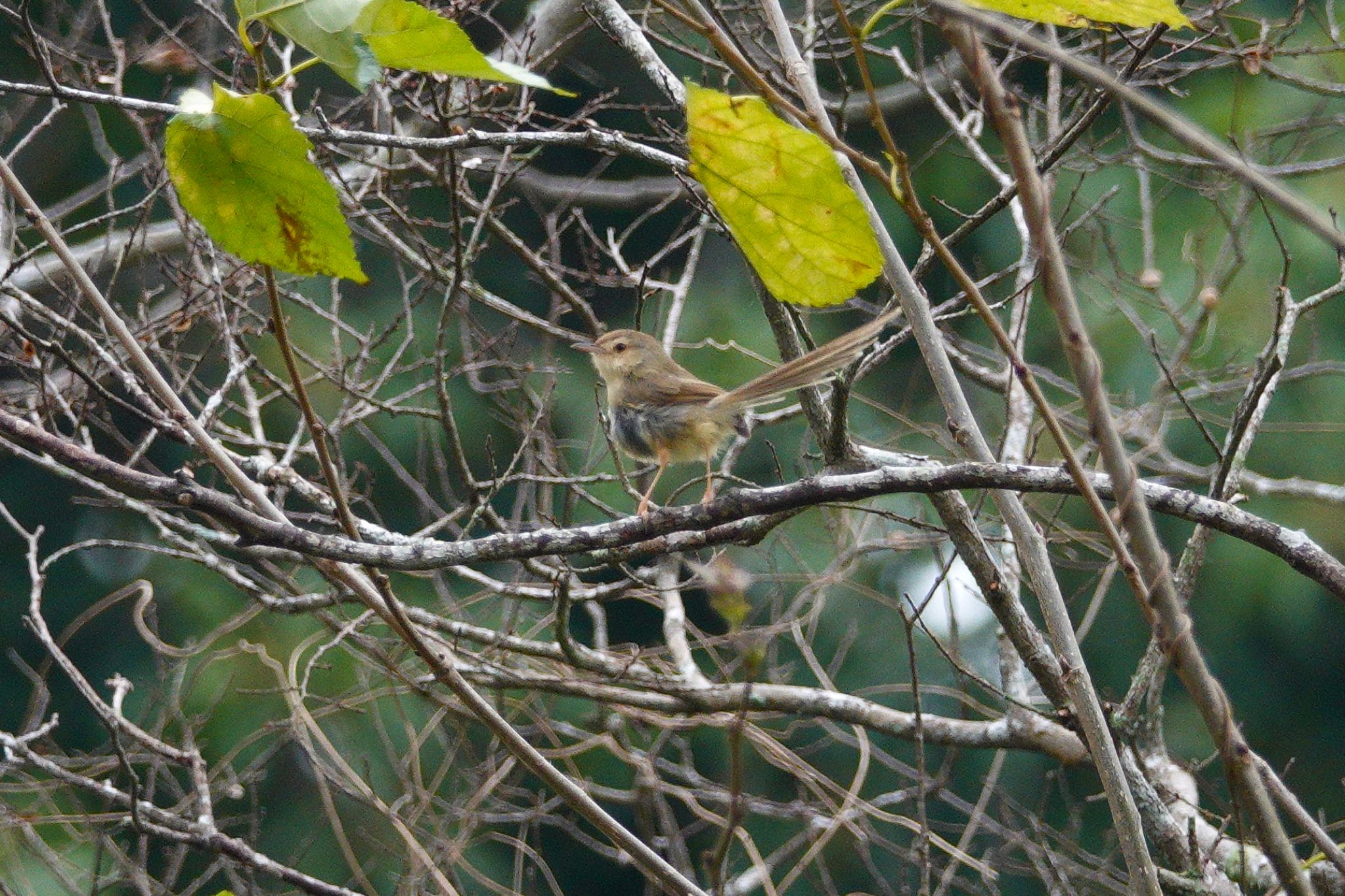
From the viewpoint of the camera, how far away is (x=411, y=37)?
91cm

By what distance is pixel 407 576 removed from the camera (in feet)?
26.0

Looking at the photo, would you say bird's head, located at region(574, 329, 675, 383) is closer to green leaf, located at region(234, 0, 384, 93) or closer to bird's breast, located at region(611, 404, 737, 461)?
bird's breast, located at region(611, 404, 737, 461)

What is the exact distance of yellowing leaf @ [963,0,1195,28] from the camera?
94 centimetres

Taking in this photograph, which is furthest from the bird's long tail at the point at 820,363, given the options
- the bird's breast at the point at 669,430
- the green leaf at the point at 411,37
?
the green leaf at the point at 411,37

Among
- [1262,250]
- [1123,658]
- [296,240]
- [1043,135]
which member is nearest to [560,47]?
[1043,135]

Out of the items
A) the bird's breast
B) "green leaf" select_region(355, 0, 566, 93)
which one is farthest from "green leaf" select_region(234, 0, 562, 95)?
the bird's breast

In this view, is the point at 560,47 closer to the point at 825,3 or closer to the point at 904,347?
the point at 825,3

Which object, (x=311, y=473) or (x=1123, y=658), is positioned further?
(x=1123, y=658)

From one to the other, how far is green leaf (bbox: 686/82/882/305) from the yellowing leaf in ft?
0.58

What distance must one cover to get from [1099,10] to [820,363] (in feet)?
5.62

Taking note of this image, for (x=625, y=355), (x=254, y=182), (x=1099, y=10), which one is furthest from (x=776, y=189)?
(x=625, y=355)

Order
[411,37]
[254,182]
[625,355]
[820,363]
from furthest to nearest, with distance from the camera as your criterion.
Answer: [625,355]
[820,363]
[254,182]
[411,37]

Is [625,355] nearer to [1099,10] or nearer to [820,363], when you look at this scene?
[820,363]

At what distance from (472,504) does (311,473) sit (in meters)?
4.28
